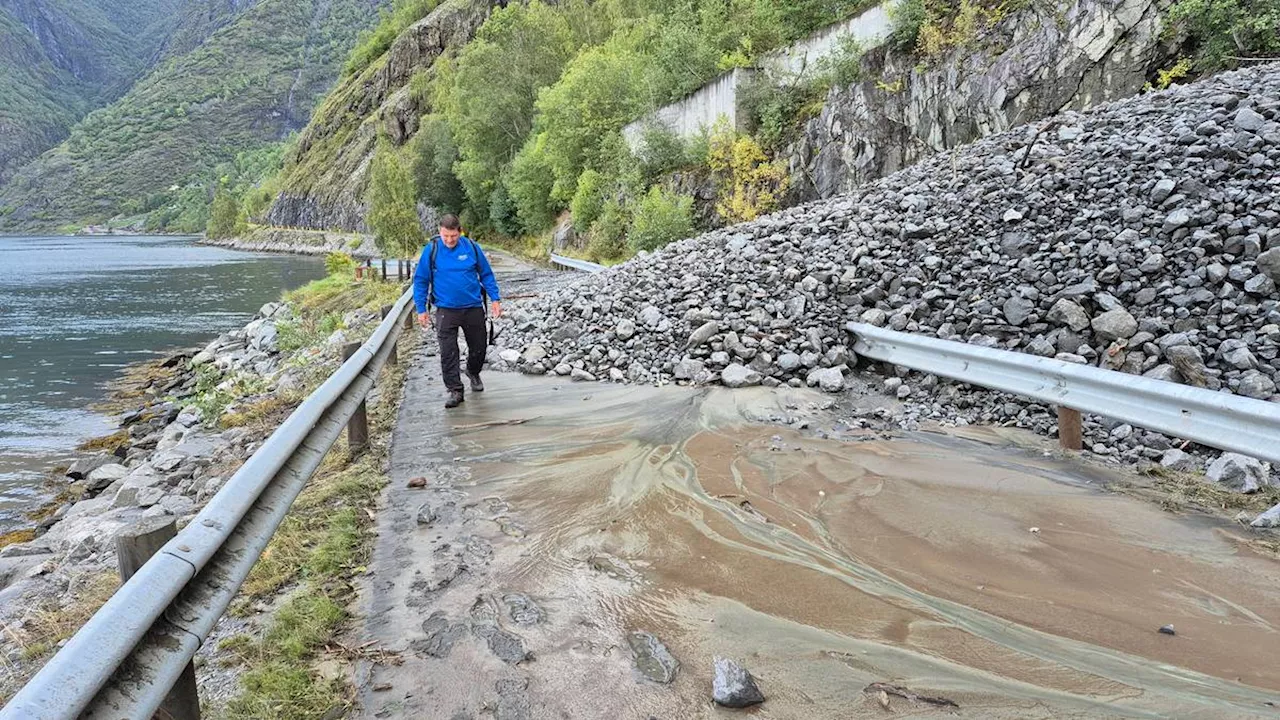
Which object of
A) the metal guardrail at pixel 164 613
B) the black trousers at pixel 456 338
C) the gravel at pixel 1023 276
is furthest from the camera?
the black trousers at pixel 456 338

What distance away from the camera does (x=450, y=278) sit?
732cm

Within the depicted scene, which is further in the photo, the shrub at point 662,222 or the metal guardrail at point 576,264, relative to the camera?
the metal guardrail at point 576,264

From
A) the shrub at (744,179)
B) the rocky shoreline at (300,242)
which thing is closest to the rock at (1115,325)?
the shrub at (744,179)

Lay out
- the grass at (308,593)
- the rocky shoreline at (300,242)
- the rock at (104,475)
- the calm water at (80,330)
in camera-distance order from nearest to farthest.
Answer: the grass at (308,593), the rock at (104,475), the calm water at (80,330), the rocky shoreline at (300,242)

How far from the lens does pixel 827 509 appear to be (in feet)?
13.8

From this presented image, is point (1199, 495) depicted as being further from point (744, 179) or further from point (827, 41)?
point (827, 41)

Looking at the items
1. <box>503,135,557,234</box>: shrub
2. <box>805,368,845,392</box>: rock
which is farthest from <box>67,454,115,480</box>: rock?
<box>503,135,557,234</box>: shrub

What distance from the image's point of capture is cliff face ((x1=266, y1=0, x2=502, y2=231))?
291 ft

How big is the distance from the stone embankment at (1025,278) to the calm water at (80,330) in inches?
321

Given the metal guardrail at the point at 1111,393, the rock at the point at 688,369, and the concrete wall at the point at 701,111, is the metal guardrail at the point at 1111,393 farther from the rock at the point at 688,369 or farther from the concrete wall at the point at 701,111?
the concrete wall at the point at 701,111

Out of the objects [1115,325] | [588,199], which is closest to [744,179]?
[588,199]

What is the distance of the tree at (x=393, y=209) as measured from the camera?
3112cm

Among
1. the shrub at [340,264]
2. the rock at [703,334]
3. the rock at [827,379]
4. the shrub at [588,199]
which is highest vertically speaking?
the shrub at [588,199]

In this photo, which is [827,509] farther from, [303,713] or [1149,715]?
[303,713]
